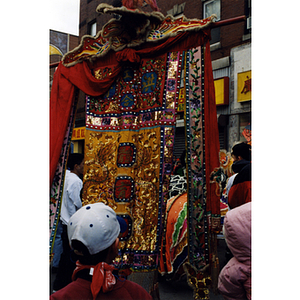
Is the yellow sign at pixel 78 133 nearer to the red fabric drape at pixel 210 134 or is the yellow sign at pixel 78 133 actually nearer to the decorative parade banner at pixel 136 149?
the decorative parade banner at pixel 136 149

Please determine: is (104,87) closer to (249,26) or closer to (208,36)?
(208,36)

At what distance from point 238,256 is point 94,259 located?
0.76m

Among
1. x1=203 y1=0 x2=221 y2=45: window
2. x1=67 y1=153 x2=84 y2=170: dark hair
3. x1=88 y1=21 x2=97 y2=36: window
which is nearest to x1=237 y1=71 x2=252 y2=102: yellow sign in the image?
x1=203 y1=0 x2=221 y2=45: window

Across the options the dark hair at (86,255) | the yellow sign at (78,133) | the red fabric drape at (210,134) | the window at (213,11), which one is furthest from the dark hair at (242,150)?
the yellow sign at (78,133)

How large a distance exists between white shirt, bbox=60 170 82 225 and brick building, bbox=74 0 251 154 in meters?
1.00

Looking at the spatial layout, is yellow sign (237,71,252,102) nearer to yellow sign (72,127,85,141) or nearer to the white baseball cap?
the white baseball cap

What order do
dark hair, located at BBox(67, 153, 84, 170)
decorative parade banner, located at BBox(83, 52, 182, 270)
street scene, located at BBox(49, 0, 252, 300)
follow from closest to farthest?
1. street scene, located at BBox(49, 0, 252, 300)
2. decorative parade banner, located at BBox(83, 52, 182, 270)
3. dark hair, located at BBox(67, 153, 84, 170)

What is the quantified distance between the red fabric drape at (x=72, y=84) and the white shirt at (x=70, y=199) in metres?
0.19

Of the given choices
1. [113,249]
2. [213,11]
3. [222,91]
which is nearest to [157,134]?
[222,91]

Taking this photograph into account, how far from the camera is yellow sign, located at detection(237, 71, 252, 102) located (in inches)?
78.5

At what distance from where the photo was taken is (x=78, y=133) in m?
2.84

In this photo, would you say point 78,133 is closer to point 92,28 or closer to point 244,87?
point 92,28

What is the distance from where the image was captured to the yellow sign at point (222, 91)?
88.5 inches
